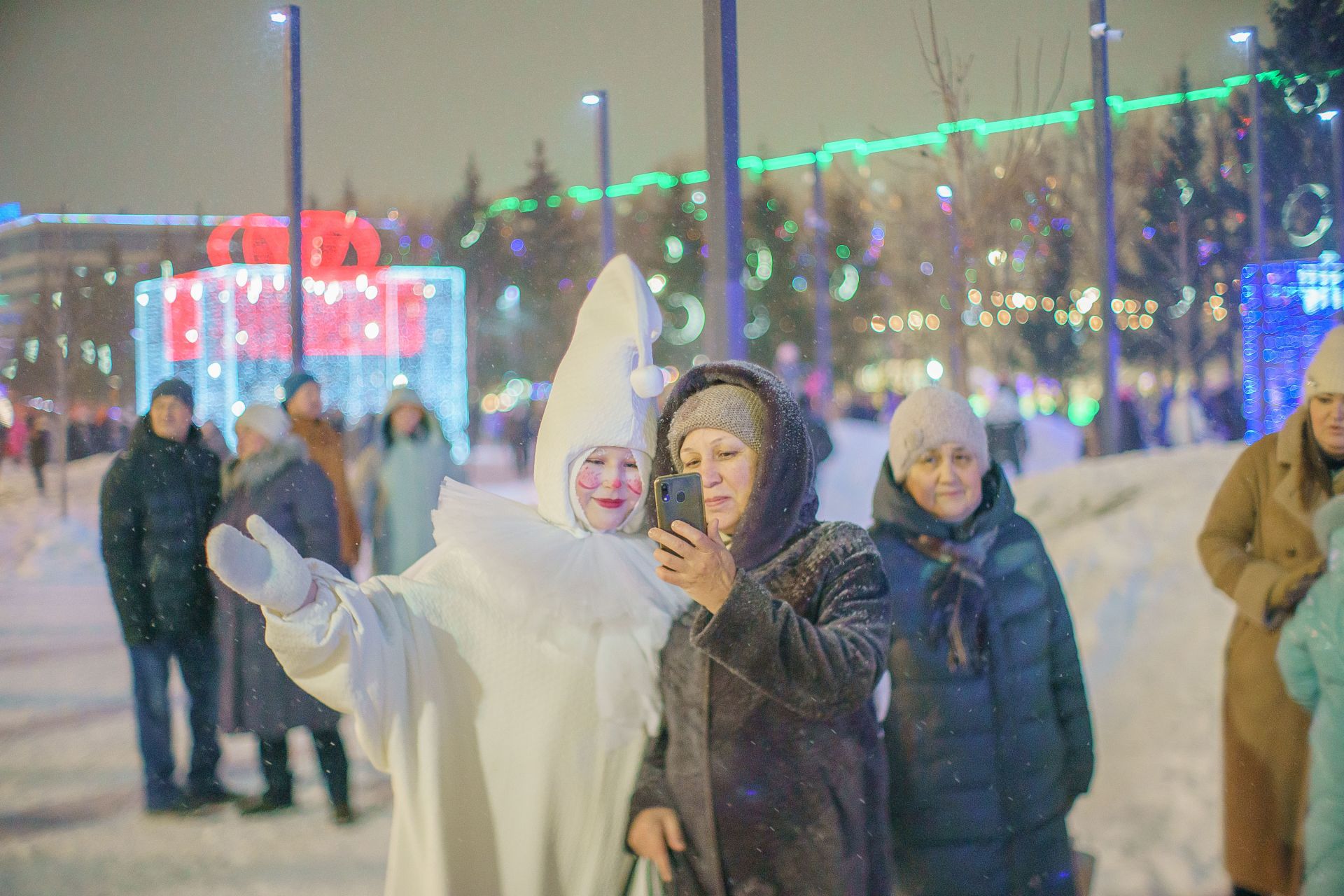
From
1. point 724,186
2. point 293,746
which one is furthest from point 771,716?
point 293,746

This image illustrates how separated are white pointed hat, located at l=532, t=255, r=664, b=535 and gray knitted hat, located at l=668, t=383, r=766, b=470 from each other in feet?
0.55

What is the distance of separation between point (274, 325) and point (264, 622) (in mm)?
1050

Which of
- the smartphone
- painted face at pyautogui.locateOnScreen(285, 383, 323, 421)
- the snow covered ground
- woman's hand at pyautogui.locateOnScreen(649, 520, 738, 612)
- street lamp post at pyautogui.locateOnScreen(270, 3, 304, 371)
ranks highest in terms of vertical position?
street lamp post at pyautogui.locateOnScreen(270, 3, 304, 371)

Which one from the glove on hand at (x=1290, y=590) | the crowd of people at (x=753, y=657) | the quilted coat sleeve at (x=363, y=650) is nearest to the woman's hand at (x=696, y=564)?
the crowd of people at (x=753, y=657)

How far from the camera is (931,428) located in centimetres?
238

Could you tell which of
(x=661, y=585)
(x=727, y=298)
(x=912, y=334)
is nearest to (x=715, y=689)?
(x=661, y=585)

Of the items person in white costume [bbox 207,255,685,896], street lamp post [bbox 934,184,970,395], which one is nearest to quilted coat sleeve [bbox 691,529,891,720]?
person in white costume [bbox 207,255,685,896]

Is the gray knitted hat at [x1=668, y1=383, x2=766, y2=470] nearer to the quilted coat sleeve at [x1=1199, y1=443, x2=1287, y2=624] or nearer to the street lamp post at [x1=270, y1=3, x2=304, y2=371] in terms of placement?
the quilted coat sleeve at [x1=1199, y1=443, x2=1287, y2=624]

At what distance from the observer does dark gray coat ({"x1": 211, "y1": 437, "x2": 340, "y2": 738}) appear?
3.67 metres

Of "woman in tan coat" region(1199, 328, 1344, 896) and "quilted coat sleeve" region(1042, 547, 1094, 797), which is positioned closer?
"quilted coat sleeve" region(1042, 547, 1094, 797)

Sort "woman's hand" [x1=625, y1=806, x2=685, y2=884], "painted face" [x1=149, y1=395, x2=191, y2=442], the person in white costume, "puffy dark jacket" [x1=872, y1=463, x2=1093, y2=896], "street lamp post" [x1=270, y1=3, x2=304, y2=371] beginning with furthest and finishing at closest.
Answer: "painted face" [x1=149, y1=395, x2=191, y2=442], "street lamp post" [x1=270, y1=3, x2=304, y2=371], "puffy dark jacket" [x1=872, y1=463, x2=1093, y2=896], the person in white costume, "woman's hand" [x1=625, y1=806, x2=685, y2=884]

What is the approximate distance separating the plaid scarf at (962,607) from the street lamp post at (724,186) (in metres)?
1.17

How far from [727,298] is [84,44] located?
7.47ft

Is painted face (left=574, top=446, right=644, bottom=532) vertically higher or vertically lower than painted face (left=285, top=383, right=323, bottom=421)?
lower
